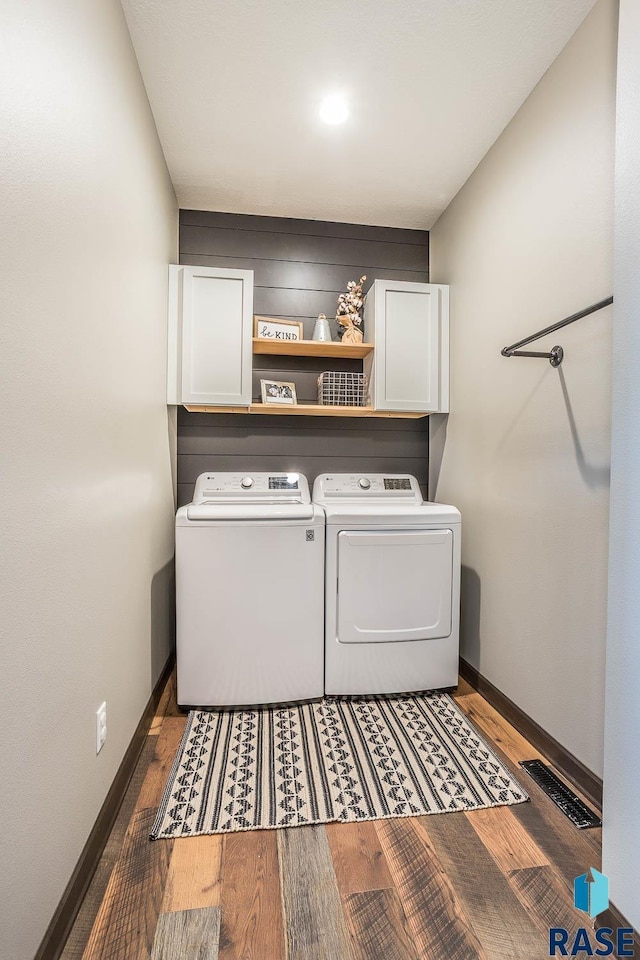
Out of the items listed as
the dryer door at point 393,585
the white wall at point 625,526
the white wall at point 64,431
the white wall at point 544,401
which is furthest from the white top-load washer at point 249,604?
the white wall at point 625,526

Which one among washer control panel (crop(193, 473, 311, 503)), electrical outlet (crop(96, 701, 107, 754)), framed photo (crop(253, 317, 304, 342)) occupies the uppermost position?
framed photo (crop(253, 317, 304, 342))

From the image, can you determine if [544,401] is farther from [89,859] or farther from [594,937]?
[89,859]

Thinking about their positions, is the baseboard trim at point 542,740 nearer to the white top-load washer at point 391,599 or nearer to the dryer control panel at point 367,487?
the white top-load washer at point 391,599

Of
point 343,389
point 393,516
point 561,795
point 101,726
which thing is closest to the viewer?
point 101,726

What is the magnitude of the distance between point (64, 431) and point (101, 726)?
814 mm

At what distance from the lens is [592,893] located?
1.16m

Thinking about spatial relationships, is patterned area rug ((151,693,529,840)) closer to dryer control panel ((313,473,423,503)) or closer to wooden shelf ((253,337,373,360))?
dryer control panel ((313,473,423,503))

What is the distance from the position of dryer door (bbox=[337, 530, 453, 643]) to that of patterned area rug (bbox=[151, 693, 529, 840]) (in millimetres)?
334

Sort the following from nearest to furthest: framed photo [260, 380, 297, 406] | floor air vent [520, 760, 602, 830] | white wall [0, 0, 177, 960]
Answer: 1. white wall [0, 0, 177, 960]
2. floor air vent [520, 760, 602, 830]
3. framed photo [260, 380, 297, 406]

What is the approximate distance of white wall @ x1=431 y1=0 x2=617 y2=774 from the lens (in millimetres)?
1526

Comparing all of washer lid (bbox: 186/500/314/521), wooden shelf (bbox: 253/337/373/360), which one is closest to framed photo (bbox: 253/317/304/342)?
wooden shelf (bbox: 253/337/373/360)

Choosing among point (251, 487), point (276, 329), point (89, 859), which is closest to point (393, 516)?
point (251, 487)

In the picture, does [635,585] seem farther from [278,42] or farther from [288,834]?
[278,42]

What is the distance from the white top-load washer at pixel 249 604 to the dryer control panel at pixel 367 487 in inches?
22.6
